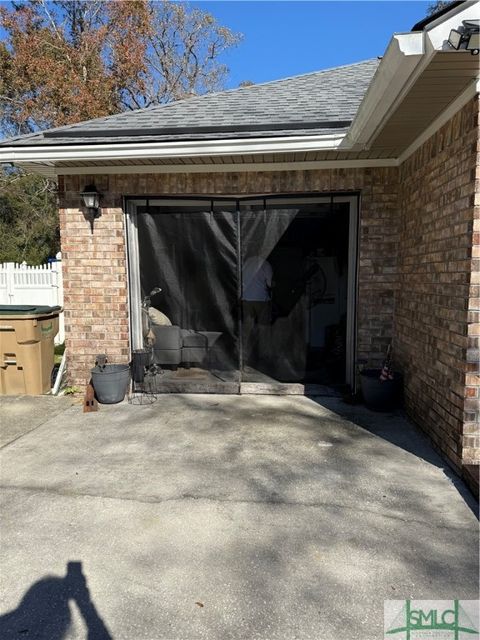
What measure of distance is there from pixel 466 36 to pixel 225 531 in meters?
3.02

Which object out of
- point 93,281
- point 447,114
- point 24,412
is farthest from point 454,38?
point 24,412

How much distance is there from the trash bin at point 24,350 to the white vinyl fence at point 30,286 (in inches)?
188

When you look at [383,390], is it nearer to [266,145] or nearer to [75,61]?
[266,145]

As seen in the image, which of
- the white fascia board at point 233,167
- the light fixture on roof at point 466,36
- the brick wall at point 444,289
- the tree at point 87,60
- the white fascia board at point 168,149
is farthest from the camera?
the tree at point 87,60

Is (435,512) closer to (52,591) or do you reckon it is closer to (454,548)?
(454,548)

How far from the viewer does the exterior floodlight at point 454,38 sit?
2373mm

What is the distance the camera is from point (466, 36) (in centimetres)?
237

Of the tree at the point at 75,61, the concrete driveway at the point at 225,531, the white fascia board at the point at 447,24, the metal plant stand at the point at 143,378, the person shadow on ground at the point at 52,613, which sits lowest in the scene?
the person shadow on ground at the point at 52,613

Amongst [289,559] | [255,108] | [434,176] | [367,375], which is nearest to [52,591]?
[289,559]

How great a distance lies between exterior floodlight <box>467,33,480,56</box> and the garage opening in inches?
111

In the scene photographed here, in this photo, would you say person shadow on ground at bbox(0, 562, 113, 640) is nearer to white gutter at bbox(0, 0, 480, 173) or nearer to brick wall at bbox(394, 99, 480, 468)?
brick wall at bbox(394, 99, 480, 468)

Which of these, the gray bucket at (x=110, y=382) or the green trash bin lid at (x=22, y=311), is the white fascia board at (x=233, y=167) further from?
the gray bucket at (x=110, y=382)

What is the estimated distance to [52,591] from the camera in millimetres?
2236

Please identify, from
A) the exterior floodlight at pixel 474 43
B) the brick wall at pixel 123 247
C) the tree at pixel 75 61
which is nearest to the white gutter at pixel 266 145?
the exterior floodlight at pixel 474 43
